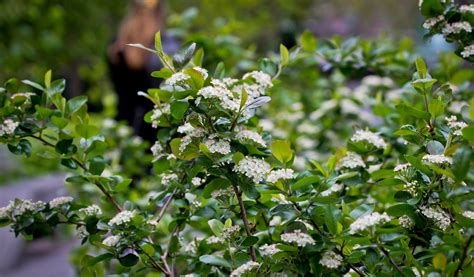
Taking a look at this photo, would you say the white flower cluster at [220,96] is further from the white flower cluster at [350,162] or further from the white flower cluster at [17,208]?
the white flower cluster at [17,208]

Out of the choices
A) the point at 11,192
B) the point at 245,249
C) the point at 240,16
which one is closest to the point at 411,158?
the point at 245,249

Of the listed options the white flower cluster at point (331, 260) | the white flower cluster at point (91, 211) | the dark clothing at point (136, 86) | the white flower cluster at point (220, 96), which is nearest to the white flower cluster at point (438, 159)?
the white flower cluster at point (331, 260)

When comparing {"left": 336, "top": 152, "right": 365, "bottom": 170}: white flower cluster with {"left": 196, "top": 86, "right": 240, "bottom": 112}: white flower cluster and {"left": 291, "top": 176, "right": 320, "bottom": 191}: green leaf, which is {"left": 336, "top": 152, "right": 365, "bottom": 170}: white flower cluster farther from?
{"left": 196, "top": 86, "right": 240, "bottom": 112}: white flower cluster

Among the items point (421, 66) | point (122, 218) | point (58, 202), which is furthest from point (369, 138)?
point (58, 202)

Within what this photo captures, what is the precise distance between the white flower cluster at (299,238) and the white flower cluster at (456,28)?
569 mm

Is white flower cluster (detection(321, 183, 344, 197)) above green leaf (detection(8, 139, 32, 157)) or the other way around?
the other way around

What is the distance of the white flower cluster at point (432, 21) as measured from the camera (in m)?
1.07

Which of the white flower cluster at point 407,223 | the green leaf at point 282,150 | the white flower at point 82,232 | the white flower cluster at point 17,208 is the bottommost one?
the white flower cluster at point 407,223

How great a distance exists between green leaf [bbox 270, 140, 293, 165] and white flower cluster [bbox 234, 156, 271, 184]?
1.5 inches

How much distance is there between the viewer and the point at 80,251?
2273 millimetres

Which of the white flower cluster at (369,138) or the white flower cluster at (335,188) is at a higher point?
the white flower cluster at (369,138)

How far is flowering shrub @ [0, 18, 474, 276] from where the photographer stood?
0.80 metres

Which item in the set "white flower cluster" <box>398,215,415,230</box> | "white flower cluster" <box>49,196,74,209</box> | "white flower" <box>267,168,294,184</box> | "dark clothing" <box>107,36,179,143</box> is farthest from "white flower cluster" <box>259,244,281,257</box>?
"dark clothing" <box>107,36,179,143</box>

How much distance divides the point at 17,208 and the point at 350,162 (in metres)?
0.69
